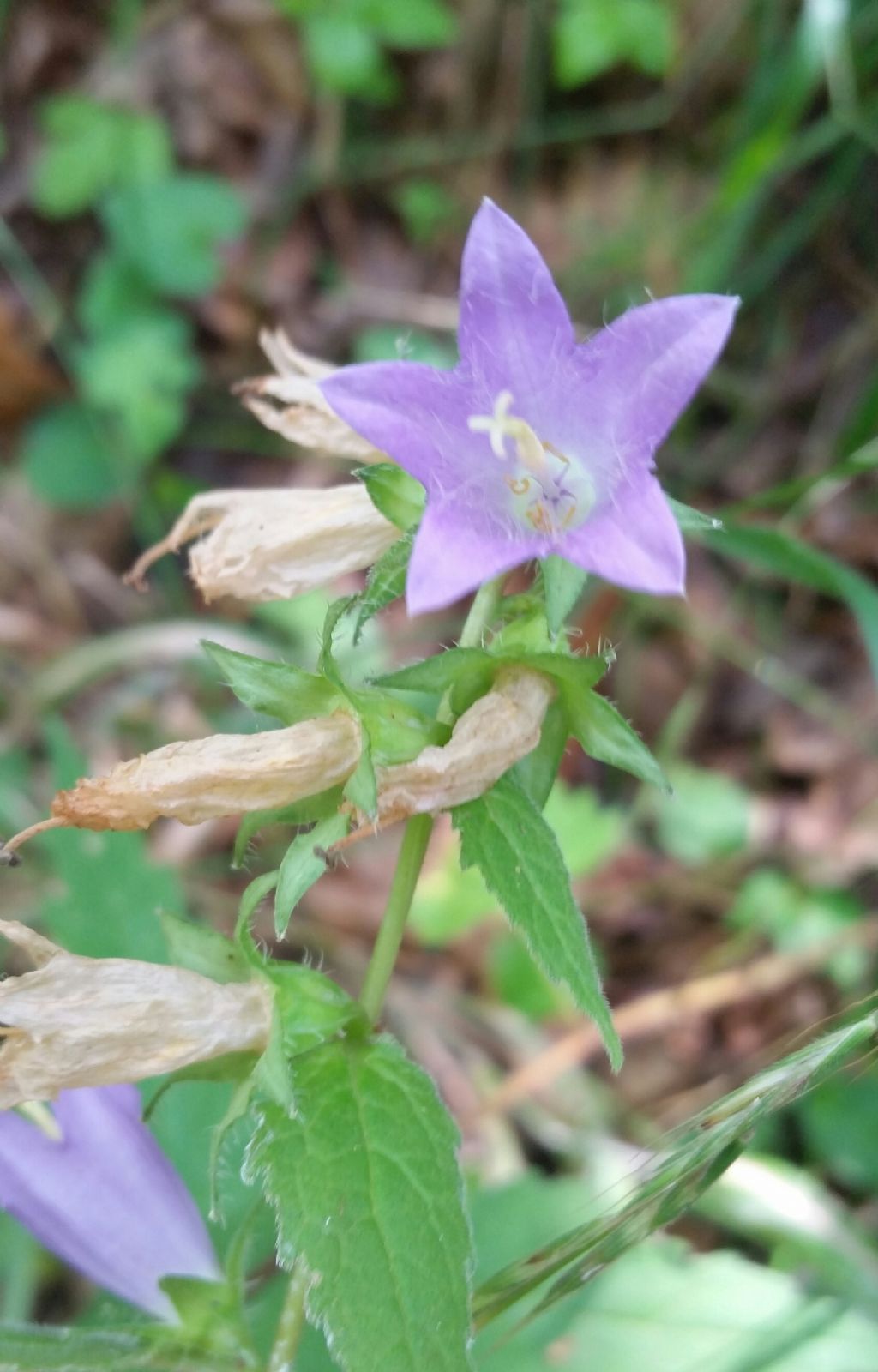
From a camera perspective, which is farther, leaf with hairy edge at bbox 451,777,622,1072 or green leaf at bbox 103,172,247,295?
green leaf at bbox 103,172,247,295

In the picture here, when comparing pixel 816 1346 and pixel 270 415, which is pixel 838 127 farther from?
pixel 816 1346

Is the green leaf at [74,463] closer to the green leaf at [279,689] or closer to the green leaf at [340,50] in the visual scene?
the green leaf at [340,50]

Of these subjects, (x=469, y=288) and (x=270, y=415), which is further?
(x=270, y=415)

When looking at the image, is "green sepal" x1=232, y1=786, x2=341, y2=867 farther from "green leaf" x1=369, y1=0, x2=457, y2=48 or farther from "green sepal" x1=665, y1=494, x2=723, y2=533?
"green leaf" x1=369, y1=0, x2=457, y2=48

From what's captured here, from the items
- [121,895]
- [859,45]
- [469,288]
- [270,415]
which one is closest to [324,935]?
[121,895]

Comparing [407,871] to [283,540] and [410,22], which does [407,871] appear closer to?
[283,540]

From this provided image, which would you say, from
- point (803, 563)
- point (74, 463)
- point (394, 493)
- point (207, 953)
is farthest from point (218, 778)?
point (74, 463)

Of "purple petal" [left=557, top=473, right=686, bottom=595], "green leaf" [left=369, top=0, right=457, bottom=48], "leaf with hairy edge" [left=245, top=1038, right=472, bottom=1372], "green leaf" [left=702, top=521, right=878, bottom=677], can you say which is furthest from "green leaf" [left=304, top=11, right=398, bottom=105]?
"leaf with hairy edge" [left=245, top=1038, right=472, bottom=1372]
